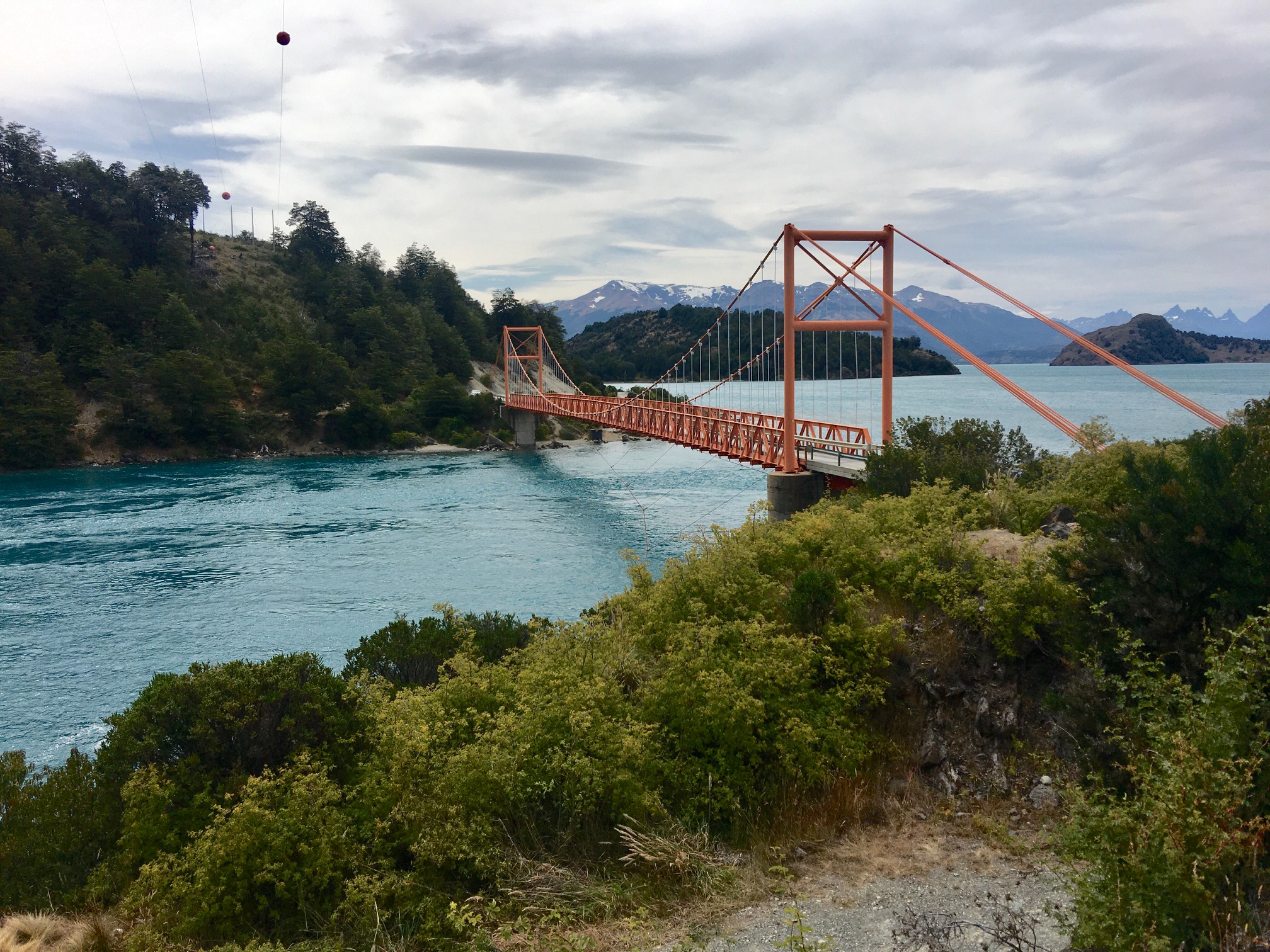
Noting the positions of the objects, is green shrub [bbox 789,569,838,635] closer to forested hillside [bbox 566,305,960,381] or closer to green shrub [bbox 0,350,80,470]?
green shrub [bbox 0,350,80,470]

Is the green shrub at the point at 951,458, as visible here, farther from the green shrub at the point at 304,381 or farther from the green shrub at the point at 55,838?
the green shrub at the point at 304,381

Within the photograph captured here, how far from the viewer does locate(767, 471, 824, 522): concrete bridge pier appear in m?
19.4

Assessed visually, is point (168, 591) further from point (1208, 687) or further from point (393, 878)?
point (1208, 687)

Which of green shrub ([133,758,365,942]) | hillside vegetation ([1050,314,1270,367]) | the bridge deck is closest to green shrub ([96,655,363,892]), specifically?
green shrub ([133,758,365,942])

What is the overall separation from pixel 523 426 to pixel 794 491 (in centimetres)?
4323

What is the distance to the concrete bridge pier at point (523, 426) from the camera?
6006 cm

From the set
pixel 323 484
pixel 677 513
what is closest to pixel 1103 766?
pixel 677 513

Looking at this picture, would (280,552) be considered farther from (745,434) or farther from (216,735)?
(216,735)

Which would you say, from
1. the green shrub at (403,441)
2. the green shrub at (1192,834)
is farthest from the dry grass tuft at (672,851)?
the green shrub at (403,441)

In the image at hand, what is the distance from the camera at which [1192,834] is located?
345 centimetres

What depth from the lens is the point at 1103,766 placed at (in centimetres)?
490

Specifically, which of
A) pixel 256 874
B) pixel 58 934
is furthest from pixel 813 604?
pixel 58 934

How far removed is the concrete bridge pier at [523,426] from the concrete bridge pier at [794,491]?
4116 cm

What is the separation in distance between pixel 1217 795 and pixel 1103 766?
1380 mm
